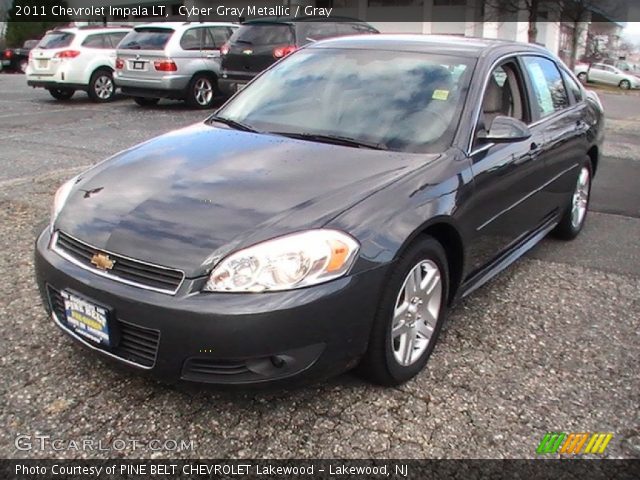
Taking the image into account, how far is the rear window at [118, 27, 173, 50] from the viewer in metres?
12.3

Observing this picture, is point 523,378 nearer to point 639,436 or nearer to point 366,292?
point 639,436

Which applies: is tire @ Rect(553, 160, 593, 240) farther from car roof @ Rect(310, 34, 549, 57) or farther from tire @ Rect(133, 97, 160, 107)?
tire @ Rect(133, 97, 160, 107)

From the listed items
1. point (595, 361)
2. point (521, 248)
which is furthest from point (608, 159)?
point (595, 361)

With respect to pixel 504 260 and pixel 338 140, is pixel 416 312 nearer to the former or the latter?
pixel 338 140

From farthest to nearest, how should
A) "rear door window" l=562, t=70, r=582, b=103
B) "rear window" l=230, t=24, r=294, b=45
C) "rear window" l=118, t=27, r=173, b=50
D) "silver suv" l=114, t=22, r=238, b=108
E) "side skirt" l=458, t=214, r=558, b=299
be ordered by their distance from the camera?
"rear window" l=118, t=27, r=173, b=50, "silver suv" l=114, t=22, r=238, b=108, "rear window" l=230, t=24, r=294, b=45, "rear door window" l=562, t=70, r=582, b=103, "side skirt" l=458, t=214, r=558, b=299

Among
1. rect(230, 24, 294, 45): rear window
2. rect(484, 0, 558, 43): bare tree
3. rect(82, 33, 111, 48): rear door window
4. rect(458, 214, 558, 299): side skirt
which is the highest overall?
rect(484, 0, 558, 43): bare tree

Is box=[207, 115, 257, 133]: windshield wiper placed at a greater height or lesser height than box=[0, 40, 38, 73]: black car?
greater

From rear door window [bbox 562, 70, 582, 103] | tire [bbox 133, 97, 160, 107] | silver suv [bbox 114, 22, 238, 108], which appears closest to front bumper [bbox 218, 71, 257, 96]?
silver suv [bbox 114, 22, 238, 108]

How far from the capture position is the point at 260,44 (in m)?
11.8

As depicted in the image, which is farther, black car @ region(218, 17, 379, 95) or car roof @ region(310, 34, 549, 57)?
black car @ region(218, 17, 379, 95)

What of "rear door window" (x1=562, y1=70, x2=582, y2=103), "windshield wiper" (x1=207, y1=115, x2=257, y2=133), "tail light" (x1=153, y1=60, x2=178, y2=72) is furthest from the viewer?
"tail light" (x1=153, y1=60, x2=178, y2=72)

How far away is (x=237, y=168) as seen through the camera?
9.73 ft

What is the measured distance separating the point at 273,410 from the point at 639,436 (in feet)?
5.07

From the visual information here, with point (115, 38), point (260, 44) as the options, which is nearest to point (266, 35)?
point (260, 44)
